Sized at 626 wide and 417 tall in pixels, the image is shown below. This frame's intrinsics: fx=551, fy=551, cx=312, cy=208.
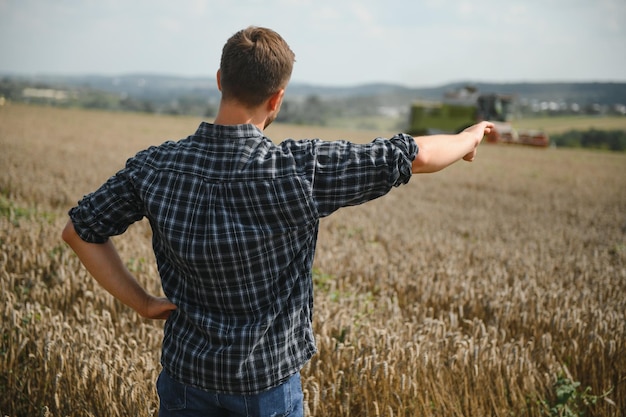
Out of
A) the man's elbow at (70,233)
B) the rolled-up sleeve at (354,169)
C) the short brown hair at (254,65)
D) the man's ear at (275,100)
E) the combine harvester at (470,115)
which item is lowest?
the man's elbow at (70,233)

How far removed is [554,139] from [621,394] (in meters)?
53.7

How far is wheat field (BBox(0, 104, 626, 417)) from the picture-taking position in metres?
3.52

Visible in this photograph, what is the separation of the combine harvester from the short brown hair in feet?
130

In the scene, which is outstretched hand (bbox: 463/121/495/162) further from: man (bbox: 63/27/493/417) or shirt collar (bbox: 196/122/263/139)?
shirt collar (bbox: 196/122/263/139)

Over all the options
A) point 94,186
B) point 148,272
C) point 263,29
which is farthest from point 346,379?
point 94,186

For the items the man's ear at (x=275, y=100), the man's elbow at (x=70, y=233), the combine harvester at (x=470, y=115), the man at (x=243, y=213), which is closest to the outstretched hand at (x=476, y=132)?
the man at (x=243, y=213)

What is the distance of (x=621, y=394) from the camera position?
4.00 meters

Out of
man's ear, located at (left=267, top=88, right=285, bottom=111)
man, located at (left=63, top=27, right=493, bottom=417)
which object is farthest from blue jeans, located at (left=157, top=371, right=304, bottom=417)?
man's ear, located at (left=267, top=88, right=285, bottom=111)

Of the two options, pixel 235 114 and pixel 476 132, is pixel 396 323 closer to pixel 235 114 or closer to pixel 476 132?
pixel 476 132

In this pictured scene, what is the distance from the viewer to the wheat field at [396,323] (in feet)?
11.5

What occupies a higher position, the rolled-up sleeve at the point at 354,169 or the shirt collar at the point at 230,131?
the shirt collar at the point at 230,131

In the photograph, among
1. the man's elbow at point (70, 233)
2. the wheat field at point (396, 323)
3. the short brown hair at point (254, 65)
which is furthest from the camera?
the wheat field at point (396, 323)

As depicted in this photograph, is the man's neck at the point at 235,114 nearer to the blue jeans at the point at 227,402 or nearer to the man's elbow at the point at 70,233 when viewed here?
the man's elbow at the point at 70,233

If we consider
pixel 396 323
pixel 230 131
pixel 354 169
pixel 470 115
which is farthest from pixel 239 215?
pixel 470 115
